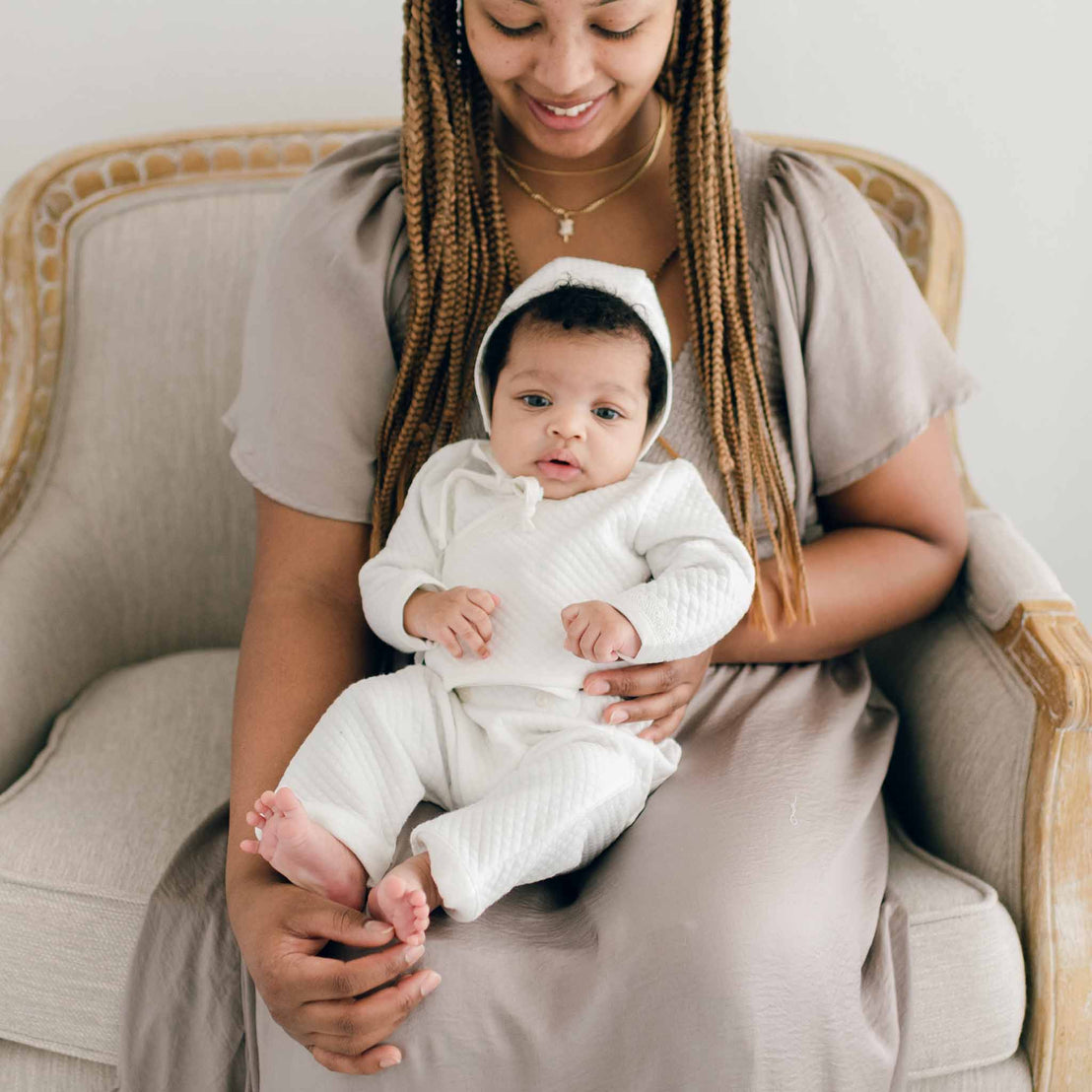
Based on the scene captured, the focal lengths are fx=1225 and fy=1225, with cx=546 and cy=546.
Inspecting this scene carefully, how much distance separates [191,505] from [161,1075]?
0.80 metres

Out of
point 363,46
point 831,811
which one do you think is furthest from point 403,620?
point 363,46

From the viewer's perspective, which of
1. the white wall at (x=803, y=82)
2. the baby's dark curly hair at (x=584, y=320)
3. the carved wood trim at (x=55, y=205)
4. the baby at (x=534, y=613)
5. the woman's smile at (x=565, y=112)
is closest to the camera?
the baby at (x=534, y=613)

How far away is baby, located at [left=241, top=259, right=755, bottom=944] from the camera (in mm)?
1018

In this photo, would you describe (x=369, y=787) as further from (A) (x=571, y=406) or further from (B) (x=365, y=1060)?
(A) (x=571, y=406)

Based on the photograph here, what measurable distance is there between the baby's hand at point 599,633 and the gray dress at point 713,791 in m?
0.18

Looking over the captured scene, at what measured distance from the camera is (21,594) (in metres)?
1.50

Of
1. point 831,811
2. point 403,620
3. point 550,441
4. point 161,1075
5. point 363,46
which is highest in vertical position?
point 363,46

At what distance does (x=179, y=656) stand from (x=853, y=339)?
97 cm

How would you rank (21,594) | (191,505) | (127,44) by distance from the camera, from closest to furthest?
(21,594), (191,505), (127,44)

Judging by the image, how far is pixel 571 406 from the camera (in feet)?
3.64

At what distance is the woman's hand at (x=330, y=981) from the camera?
3.04 feet

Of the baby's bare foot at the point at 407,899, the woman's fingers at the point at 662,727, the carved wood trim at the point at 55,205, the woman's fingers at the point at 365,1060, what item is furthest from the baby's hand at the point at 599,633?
the carved wood trim at the point at 55,205

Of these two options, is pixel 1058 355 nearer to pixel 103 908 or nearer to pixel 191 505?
pixel 191 505

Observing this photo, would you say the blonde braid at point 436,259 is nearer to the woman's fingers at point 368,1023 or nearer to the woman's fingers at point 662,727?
the woman's fingers at point 662,727
